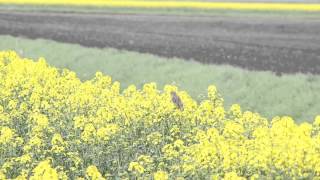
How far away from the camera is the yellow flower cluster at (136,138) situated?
9.30m

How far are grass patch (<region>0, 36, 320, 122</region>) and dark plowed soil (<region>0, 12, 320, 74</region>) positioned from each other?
2.62 meters

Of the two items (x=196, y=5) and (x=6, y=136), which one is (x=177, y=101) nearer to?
(x=6, y=136)

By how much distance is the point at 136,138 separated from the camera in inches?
478

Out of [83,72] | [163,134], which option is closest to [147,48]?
[83,72]

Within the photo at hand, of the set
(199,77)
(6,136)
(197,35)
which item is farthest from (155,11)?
(6,136)

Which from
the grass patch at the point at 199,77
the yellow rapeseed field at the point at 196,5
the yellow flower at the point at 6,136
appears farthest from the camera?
the yellow rapeseed field at the point at 196,5

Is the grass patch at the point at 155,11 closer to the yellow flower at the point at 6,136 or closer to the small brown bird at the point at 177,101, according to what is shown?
the small brown bird at the point at 177,101

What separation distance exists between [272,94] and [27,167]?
9.52 metres

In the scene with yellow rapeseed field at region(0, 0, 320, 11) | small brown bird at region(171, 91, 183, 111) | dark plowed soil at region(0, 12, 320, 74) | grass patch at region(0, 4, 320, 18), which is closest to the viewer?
small brown bird at region(171, 91, 183, 111)

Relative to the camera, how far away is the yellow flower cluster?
9297 millimetres

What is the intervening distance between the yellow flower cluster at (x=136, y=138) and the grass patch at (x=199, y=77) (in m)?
1.78

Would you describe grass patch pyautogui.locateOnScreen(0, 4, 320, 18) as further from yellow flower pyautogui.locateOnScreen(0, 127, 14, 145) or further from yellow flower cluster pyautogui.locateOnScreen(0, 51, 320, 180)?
yellow flower pyautogui.locateOnScreen(0, 127, 14, 145)

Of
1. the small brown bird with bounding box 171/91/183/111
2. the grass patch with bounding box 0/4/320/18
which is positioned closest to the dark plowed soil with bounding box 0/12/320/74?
the grass patch with bounding box 0/4/320/18

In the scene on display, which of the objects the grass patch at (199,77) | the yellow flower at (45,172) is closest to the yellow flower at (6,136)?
the yellow flower at (45,172)
